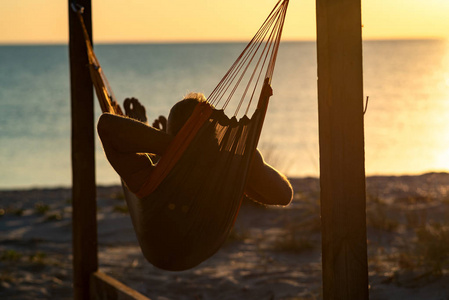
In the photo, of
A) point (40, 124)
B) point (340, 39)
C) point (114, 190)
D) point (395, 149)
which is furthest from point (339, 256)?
point (40, 124)

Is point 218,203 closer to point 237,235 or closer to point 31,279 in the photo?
point 31,279

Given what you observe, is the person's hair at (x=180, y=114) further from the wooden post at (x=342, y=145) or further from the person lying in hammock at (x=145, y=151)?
the wooden post at (x=342, y=145)

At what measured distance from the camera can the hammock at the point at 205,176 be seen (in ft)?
7.02

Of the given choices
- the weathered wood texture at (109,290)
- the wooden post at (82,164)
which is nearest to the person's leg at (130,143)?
the weathered wood texture at (109,290)

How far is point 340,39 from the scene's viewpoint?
72.0 inches

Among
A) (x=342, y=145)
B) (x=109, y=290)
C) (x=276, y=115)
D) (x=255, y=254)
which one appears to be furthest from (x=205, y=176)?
(x=276, y=115)

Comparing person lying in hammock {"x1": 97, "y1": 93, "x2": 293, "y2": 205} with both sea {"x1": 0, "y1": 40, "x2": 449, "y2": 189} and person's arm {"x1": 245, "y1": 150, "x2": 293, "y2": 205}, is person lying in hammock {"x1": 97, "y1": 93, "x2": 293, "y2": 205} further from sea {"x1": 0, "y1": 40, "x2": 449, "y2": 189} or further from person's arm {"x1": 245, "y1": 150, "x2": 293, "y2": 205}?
sea {"x1": 0, "y1": 40, "x2": 449, "y2": 189}

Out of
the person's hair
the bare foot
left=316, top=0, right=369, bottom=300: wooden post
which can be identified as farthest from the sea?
left=316, top=0, right=369, bottom=300: wooden post

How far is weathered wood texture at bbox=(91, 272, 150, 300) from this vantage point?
3.22 meters

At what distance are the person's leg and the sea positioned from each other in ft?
1.96

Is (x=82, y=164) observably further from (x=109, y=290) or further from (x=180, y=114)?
(x=180, y=114)

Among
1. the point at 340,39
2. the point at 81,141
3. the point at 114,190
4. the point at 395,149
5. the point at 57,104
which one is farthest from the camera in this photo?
the point at 57,104

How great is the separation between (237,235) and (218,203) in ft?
11.6

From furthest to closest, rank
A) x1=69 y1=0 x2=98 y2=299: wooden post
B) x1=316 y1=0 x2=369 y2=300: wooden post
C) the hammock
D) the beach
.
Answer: the beach → x1=69 y1=0 x2=98 y2=299: wooden post → the hammock → x1=316 y1=0 x2=369 y2=300: wooden post
